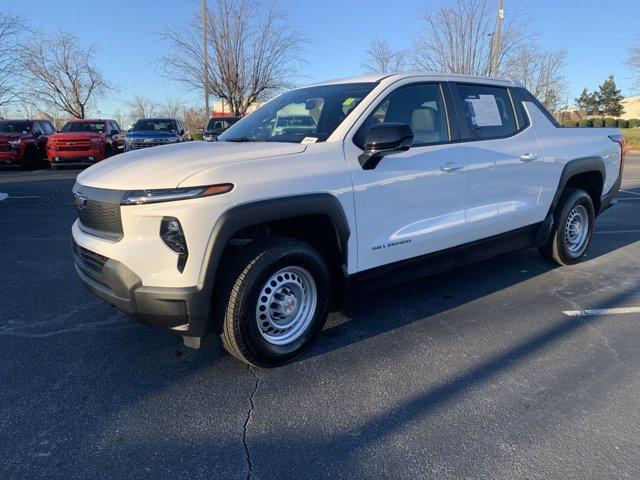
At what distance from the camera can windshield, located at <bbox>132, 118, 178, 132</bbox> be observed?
57.3 feet

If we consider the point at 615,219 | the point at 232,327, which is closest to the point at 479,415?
the point at 232,327

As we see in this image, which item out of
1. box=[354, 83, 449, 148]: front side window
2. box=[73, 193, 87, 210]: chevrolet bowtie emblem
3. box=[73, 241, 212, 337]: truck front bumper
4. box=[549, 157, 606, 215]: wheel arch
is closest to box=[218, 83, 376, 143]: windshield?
box=[354, 83, 449, 148]: front side window

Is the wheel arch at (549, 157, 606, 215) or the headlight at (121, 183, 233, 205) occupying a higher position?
the headlight at (121, 183, 233, 205)

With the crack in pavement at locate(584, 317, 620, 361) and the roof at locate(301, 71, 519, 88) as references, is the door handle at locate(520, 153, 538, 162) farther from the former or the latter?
the crack in pavement at locate(584, 317, 620, 361)

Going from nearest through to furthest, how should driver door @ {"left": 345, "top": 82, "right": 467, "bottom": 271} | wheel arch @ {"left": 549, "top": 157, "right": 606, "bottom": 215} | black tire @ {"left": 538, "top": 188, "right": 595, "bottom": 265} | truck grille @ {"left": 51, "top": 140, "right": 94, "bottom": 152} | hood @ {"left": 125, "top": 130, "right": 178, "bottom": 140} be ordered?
1. driver door @ {"left": 345, "top": 82, "right": 467, "bottom": 271}
2. wheel arch @ {"left": 549, "top": 157, "right": 606, "bottom": 215}
3. black tire @ {"left": 538, "top": 188, "right": 595, "bottom": 265}
4. truck grille @ {"left": 51, "top": 140, "right": 94, "bottom": 152}
5. hood @ {"left": 125, "top": 130, "right": 178, "bottom": 140}

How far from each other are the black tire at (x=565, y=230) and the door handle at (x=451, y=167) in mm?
1854

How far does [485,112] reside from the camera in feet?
14.3

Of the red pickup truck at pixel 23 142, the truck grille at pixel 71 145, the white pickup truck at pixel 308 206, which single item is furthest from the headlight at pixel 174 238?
the red pickup truck at pixel 23 142

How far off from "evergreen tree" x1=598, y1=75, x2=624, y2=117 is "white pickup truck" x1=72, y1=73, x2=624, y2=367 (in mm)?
84085

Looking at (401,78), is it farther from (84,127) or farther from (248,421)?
(84,127)

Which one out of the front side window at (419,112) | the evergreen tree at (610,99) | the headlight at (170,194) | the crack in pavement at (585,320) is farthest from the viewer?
the evergreen tree at (610,99)

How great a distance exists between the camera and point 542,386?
2.99 metres

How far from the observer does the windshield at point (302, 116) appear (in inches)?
139

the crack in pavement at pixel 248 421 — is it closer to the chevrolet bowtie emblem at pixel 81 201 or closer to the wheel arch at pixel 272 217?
the wheel arch at pixel 272 217
